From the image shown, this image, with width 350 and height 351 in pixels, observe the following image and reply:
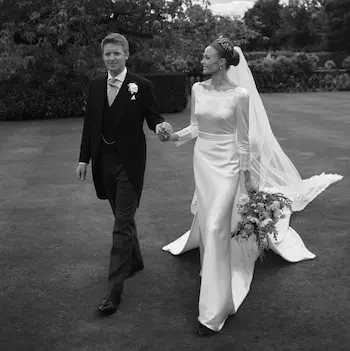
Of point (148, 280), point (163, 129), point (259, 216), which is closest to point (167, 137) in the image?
point (163, 129)

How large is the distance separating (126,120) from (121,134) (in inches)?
5.3

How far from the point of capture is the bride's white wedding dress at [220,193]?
15.7ft

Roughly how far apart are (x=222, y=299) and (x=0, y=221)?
4354 millimetres

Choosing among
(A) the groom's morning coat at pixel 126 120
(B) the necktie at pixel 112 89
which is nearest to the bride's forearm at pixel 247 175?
(A) the groom's morning coat at pixel 126 120

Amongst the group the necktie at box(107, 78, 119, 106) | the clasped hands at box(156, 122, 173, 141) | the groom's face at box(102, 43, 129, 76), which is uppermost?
the groom's face at box(102, 43, 129, 76)

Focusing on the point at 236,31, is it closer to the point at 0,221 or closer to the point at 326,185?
the point at 326,185

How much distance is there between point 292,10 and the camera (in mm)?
66562

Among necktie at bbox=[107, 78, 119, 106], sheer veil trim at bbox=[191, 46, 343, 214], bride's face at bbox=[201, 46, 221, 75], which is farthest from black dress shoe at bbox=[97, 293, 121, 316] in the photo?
sheer veil trim at bbox=[191, 46, 343, 214]

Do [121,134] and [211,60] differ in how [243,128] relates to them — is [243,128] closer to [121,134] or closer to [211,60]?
[211,60]

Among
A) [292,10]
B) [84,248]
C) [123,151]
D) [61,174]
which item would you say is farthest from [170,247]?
[292,10]

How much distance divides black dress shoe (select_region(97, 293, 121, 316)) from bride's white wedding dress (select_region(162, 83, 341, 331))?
787mm

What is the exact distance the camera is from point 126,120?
533cm

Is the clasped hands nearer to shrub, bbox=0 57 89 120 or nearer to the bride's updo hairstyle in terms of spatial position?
the bride's updo hairstyle

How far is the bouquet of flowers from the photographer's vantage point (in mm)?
5109
